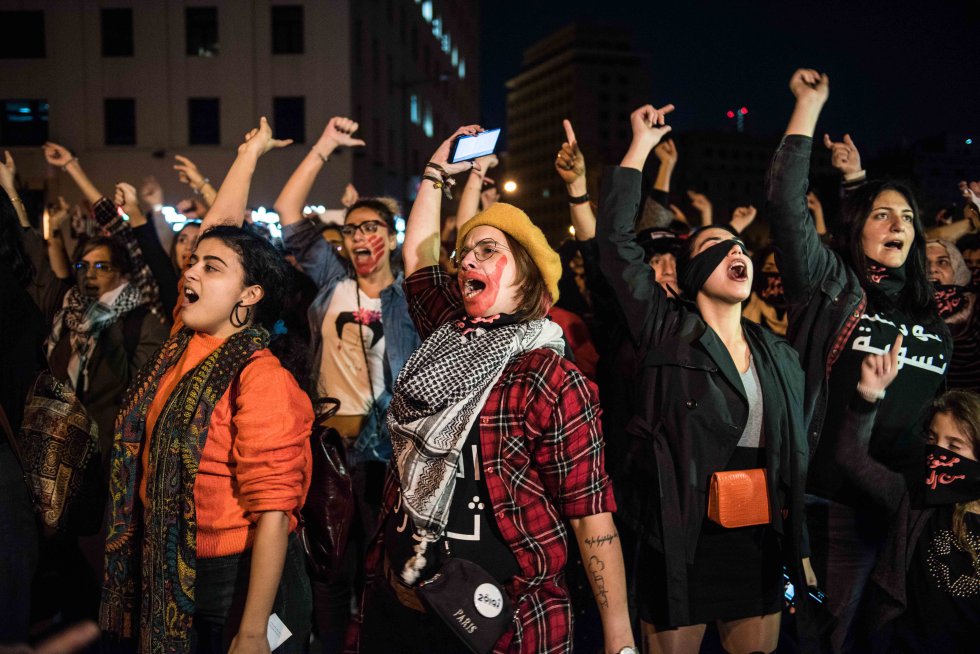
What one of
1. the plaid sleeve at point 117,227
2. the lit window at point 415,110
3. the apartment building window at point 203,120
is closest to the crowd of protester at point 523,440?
the plaid sleeve at point 117,227

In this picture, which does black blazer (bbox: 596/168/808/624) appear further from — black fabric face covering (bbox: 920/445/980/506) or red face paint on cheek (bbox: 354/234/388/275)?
red face paint on cheek (bbox: 354/234/388/275)

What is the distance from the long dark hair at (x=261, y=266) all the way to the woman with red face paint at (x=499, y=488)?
72 cm

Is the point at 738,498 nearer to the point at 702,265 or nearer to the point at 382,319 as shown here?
the point at 702,265

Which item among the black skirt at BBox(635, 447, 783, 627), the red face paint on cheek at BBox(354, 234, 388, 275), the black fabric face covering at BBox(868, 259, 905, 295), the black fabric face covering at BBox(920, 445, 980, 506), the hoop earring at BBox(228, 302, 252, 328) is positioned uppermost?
the red face paint on cheek at BBox(354, 234, 388, 275)

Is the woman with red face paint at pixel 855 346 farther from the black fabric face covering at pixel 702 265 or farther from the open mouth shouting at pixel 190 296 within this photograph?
the open mouth shouting at pixel 190 296

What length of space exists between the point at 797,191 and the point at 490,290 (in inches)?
61.1

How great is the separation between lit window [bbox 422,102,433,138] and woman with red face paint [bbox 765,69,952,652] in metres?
42.3

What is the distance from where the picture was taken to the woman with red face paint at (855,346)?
3.58 m

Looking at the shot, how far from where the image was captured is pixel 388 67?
120ft

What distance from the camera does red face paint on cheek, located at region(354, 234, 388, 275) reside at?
4500mm

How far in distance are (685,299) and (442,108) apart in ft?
158

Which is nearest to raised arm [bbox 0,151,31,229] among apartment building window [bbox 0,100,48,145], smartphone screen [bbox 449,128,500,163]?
smartphone screen [bbox 449,128,500,163]

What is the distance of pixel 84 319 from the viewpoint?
509cm

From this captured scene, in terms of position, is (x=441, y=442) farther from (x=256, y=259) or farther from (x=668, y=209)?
(x=668, y=209)
